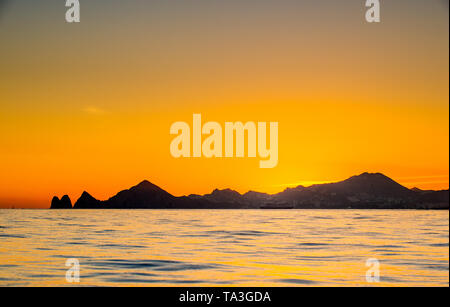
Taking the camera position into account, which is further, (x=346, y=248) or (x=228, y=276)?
(x=346, y=248)

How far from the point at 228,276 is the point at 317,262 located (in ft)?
19.8

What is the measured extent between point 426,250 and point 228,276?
49.3 ft

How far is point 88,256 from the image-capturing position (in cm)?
2656

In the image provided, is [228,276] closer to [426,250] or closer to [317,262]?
[317,262]

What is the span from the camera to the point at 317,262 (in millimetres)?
25016

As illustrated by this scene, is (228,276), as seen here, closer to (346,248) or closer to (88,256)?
(88,256)
